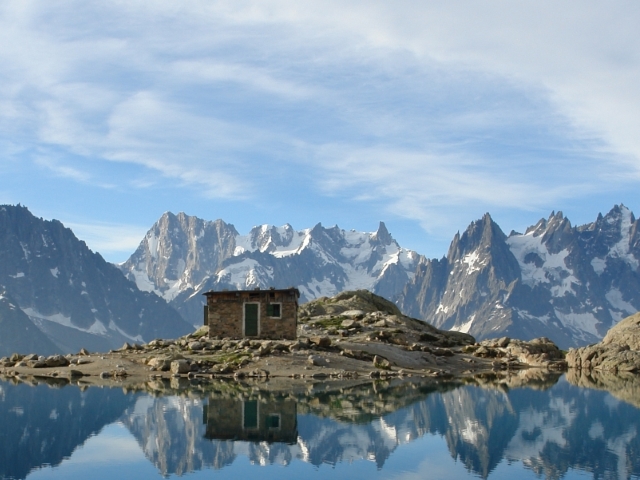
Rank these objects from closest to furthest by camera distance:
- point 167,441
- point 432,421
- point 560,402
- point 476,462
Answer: point 476,462 < point 167,441 < point 432,421 < point 560,402

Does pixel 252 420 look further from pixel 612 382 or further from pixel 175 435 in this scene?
pixel 612 382

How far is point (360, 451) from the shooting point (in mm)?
32312

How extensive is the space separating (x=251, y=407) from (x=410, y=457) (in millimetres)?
12039

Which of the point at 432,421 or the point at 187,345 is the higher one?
the point at 187,345

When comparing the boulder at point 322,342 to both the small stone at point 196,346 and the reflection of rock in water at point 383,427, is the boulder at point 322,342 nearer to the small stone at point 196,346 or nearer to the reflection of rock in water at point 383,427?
the small stone at point 196,346

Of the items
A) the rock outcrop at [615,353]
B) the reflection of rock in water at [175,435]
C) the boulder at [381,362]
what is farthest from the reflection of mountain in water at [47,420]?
the rock outcrop at [615,353]

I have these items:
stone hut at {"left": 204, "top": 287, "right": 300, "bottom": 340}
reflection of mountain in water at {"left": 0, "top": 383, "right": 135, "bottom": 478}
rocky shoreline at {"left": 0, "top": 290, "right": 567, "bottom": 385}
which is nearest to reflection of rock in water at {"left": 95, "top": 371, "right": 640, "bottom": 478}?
reflection of mountain in water at {"left": 0, "top": 383, "right": 135, "bottom": 478}

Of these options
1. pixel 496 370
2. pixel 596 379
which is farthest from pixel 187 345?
pixel 596 379

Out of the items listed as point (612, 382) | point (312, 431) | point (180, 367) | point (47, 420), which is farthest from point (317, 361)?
point (47, 420)

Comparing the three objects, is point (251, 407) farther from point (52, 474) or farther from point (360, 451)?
point (52, 474)

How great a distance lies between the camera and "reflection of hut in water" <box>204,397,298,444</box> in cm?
3478

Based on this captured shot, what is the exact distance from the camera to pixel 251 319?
68.9 m

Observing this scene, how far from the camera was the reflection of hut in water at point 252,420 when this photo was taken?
114ft

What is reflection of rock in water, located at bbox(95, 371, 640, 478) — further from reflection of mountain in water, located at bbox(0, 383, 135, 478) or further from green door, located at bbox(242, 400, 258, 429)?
reflection of mountain in water, located at bbox(0, 383, 135, 478)
